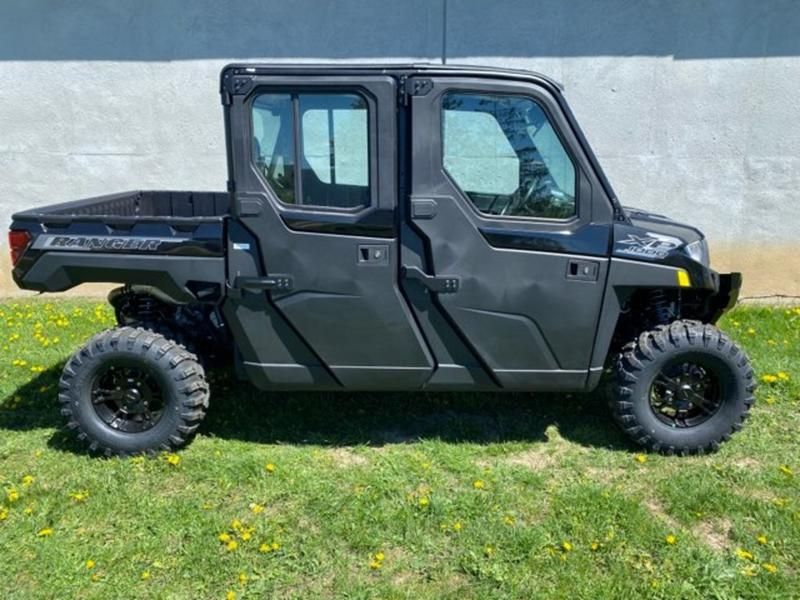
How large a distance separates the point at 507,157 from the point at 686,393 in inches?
64.7

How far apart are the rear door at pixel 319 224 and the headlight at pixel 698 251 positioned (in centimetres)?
Answer: 148

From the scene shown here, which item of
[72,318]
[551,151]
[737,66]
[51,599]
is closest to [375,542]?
[51,599]

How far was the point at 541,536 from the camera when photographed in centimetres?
306

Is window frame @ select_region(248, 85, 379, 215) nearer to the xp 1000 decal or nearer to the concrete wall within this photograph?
the xp 1000 decal

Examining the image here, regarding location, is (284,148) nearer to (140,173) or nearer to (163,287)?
(163,287)

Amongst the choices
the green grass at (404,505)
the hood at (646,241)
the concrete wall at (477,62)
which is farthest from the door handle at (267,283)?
the concrete wall at (477,62)

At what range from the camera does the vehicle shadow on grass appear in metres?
4.02

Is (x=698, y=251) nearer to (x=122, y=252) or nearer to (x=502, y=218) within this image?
(x=502, y=218)

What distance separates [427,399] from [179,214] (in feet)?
7.26

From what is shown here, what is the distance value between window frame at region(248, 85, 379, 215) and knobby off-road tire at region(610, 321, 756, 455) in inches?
65.8

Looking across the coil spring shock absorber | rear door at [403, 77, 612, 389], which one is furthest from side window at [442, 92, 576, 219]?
the coil spring shock absorber

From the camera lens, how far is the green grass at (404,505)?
2828mm

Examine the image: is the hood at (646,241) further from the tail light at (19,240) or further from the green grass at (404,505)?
the tail light at (19,240)

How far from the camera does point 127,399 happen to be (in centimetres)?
377
